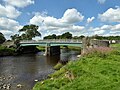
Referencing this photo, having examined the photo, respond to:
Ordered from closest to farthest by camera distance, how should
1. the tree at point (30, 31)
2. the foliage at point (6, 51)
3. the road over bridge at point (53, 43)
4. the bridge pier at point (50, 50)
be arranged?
the road over bridge at point (53, 43), the bridge pier at point (50, 50), the foliage at point (6, 51), the tree at point (30, 31)

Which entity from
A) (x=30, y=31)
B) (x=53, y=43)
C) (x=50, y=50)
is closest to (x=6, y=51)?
(x=50, y=50)

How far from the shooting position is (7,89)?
33.1 m

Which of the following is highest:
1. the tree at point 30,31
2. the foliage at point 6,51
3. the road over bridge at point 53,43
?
the tree at point 30,31

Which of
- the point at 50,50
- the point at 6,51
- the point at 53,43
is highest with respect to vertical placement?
the point at 53,43

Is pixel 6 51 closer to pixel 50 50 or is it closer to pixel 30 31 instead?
pixel 50 50

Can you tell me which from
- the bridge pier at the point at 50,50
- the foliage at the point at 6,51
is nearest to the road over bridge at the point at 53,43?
the bridge pier at the point at 50,50

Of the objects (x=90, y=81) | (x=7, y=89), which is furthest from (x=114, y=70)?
(x=7, y=89)

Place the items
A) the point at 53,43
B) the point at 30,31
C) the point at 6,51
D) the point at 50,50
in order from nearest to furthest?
the point at 50,50 → the point at 53,43 → the point at 6,51 → the point at 30,31

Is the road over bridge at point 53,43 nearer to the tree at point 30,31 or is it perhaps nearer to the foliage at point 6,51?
the foliage at point 6,51

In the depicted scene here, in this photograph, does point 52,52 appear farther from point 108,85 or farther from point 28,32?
point 108,85

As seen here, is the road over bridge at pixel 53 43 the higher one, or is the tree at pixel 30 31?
the tree at pixel 30 31

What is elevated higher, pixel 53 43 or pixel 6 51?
pixel 53 43

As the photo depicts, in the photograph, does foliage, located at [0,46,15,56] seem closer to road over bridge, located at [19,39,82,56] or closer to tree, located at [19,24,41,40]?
road over bridge, located at [19,39,82,56]

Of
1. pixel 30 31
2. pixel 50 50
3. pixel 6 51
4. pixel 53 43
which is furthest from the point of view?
pixel 30 31
